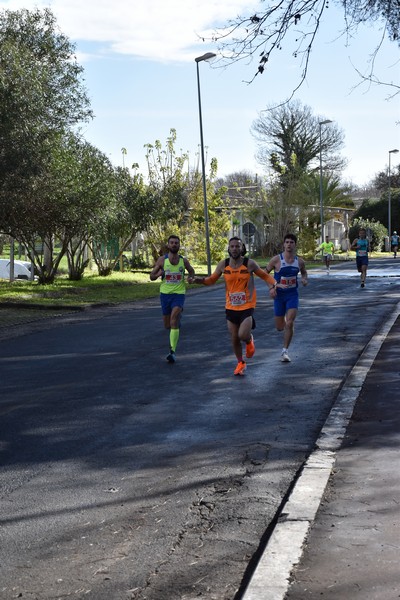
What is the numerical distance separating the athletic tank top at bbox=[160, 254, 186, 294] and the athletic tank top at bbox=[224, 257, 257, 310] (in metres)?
1.64

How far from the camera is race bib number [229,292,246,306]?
37.3 feet

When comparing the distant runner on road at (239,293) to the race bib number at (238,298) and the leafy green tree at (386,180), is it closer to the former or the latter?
the race bib number at (238,298)

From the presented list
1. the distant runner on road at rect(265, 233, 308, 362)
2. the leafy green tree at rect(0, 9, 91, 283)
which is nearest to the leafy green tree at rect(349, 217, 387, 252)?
the leafy green tree at rect(0, 9, 91, 283)

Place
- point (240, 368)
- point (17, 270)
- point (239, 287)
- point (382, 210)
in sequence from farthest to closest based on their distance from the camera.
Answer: point (382, 210), point (17, 270), point (239, 287), point (240, 368)

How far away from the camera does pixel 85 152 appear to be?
102 feet

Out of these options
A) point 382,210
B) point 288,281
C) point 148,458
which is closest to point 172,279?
point 288,281

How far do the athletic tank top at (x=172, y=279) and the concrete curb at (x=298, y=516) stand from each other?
14.5ft

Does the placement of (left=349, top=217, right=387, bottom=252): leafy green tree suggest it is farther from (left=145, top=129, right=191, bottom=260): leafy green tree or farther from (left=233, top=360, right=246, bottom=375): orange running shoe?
(left=233, top=360, right=246, bottom=375): orange running shoe

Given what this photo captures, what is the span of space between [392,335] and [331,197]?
6654 centimetres

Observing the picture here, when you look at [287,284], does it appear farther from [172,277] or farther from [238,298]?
[172,277]

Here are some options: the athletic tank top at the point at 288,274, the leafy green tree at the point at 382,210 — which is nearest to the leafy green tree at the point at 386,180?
the leafy green tree at the point at 382,210

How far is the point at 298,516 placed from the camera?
5145 millimetres

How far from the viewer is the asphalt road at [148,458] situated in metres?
4.44

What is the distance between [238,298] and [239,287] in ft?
0.44
